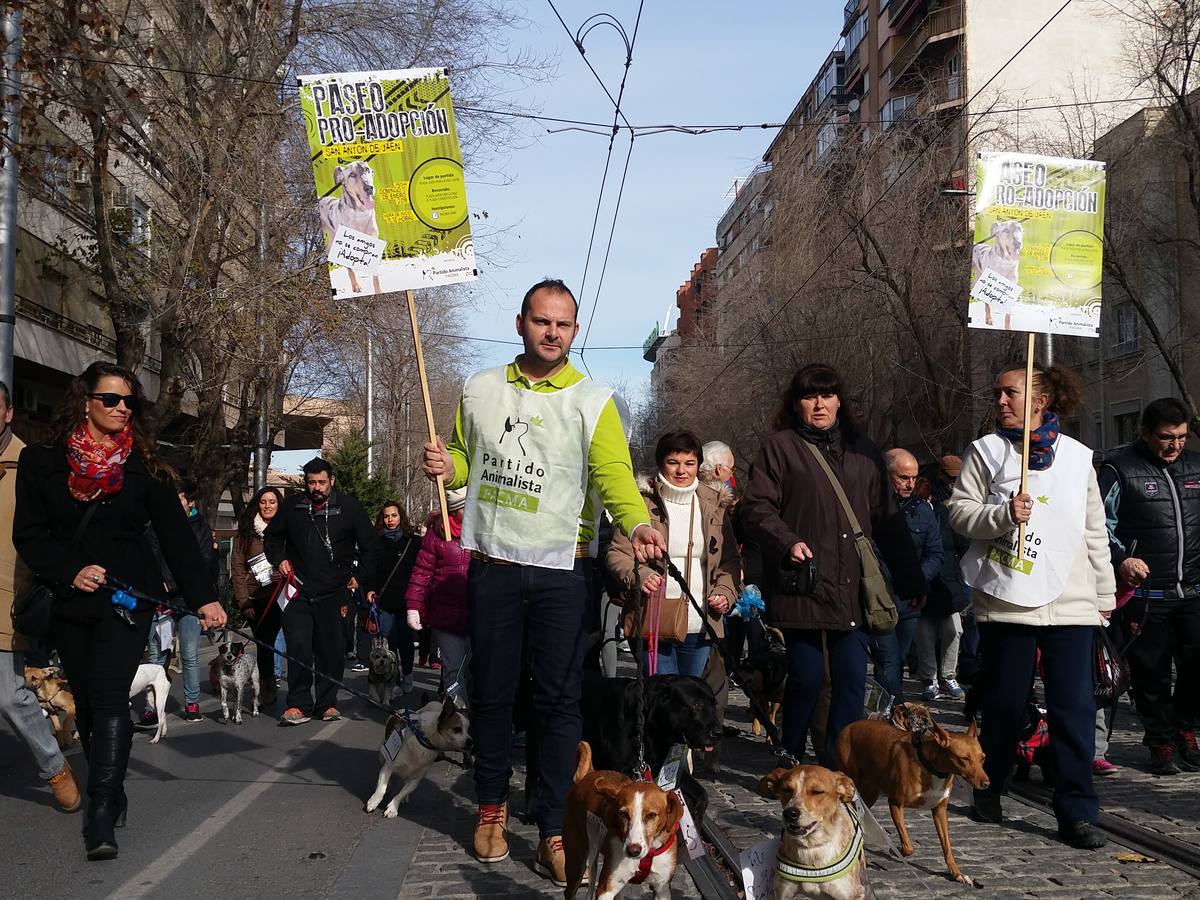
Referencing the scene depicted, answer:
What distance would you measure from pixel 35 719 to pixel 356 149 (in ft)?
10.4

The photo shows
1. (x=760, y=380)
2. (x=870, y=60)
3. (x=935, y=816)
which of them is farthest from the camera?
(x=870, y=60)

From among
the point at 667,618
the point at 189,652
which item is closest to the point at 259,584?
the point at 189,652

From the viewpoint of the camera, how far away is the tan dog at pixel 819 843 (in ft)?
14.0

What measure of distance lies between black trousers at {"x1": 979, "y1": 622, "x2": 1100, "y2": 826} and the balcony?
150ft

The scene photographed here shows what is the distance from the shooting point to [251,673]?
11258 millimetres

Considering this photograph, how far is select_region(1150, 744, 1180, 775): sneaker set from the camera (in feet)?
25.6

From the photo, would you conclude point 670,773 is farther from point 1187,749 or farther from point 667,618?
point 1187,749

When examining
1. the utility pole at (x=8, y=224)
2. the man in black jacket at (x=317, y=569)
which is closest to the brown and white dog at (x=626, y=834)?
the man in black jacket at (x=317, y=569)

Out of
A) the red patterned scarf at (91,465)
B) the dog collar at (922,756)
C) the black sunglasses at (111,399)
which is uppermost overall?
the black sunglasses at (111,399)

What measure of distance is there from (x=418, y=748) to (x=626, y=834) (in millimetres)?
2995

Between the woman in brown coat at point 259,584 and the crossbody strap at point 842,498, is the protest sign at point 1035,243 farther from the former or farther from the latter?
the woman in brown coat at point 259,584

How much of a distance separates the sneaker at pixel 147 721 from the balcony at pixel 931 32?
43805 mm

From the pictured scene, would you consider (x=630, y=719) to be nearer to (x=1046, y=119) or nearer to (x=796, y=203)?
(x=796, y=203)

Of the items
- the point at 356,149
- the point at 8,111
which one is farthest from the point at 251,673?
the point at 8,111
